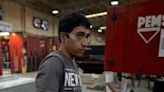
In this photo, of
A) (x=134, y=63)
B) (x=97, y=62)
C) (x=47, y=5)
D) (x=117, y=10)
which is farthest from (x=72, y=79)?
(x=47, y=5)

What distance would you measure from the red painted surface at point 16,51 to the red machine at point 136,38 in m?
13.0

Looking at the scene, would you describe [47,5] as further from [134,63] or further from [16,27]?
[134,63]

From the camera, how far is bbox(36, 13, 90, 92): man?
1099 millimetres

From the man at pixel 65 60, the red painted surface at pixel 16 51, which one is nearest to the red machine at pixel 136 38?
the man at pixel 65 60

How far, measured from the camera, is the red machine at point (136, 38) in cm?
129

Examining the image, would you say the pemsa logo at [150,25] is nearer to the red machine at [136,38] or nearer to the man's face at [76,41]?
the red machine at [136,38]

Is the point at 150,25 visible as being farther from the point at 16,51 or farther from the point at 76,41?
the point at 16,51

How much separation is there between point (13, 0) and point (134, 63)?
1325 cm

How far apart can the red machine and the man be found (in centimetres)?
21

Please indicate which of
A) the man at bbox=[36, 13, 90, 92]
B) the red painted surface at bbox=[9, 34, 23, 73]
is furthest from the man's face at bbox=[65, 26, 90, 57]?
the red painted surface at bbox=[9, 34, 23, 73]

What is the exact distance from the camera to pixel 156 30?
4.18 ft

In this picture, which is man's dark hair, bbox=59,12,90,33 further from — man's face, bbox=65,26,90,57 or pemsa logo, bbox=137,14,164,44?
pemsa logo, bbox=137,14,164,44

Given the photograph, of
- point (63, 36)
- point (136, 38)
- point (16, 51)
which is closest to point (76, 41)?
point (63, 36)

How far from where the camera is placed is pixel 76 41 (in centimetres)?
128
